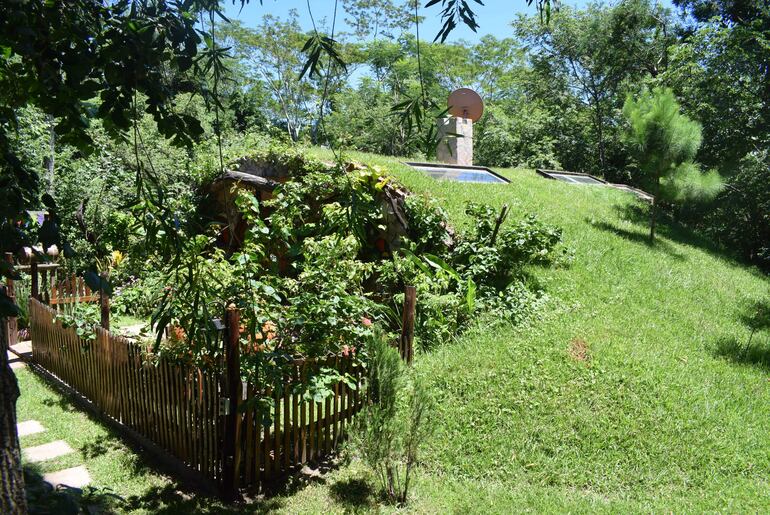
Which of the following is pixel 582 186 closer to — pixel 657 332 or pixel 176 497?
pixel 657 332

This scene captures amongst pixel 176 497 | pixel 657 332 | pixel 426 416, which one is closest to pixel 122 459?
pixel 176 497

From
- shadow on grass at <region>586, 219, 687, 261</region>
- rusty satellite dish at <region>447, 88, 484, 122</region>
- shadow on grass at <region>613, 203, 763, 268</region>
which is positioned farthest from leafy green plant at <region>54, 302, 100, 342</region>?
shadow on grass at <region>613, 203, 763, 268</region>

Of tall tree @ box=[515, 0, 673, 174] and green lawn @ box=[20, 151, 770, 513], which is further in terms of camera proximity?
tall tree @ box=[515, 0, 673, 174]

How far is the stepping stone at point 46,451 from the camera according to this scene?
16.8 feet

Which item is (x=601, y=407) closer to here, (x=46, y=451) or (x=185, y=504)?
(x=185, y=504)

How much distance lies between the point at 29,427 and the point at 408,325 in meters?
4.08

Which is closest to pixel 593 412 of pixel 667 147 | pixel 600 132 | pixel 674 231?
pixel 667 147

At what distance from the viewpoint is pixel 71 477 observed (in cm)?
480

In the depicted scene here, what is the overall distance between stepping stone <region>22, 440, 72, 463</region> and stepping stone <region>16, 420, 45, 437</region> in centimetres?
40

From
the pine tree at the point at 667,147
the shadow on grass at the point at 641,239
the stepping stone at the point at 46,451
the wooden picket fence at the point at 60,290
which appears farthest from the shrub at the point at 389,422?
the pine tree at the point at 667,147

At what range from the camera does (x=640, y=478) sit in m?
4.78

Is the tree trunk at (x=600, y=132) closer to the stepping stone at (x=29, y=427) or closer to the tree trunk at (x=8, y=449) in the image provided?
the stepping stone at (x=29, y=427)

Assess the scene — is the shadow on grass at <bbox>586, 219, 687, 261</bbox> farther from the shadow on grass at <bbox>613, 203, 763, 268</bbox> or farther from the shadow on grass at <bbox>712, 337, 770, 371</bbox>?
the shadow on grass at <bbox>712, 337, 770, 371</bbox>

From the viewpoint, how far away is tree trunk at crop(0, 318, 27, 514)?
2088mm
